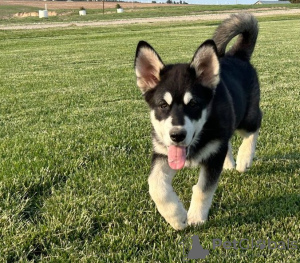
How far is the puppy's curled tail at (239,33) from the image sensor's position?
4312 millimetres

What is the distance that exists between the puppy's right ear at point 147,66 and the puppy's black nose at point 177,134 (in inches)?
27.4

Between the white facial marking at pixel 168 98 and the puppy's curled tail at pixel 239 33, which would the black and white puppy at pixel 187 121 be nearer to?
the white facial marking at pixel 168 98

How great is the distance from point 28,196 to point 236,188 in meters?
1.82

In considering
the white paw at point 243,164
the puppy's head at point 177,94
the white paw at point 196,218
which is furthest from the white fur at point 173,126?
the white paw at point 243,164

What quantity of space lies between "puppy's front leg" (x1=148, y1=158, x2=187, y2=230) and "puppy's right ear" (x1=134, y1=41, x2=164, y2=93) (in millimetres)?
782

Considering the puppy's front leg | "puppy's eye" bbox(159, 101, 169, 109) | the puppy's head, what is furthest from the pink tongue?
"puppy's eye" bbox(159, 101, 169, 109)

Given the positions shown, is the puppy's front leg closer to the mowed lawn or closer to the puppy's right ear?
the mowed lawn

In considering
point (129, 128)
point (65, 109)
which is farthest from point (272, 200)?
point (65, 109)

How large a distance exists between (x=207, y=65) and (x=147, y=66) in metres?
0.53

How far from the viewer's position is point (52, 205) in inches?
120

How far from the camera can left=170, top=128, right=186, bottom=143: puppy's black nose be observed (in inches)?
112

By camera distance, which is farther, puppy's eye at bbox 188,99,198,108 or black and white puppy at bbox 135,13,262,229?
puppy's eye at bbox 188,99,198,108

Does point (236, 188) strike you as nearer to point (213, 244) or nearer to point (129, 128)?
point (213, 244)

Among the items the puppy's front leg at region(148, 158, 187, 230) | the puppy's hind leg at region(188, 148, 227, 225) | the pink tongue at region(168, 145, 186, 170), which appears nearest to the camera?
the puppy's front leg at region(148, 158, 187, 230)
